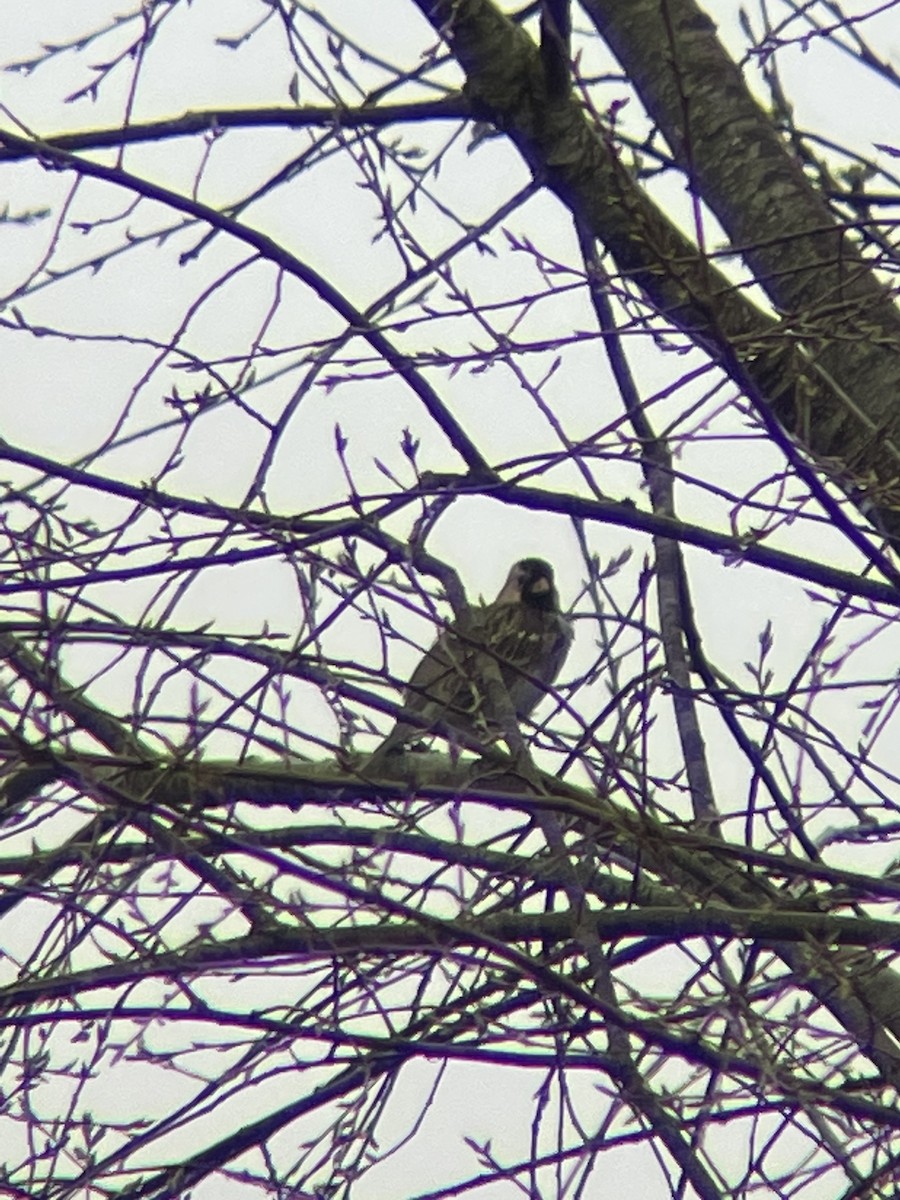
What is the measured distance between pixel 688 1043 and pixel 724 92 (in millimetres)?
2110

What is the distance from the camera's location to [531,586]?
920 cm

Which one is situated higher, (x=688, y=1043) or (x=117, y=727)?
(x=117, y=727)

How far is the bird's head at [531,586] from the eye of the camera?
912 centimetres

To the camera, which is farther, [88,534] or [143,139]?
[143,139]

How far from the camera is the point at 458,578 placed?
4141mm

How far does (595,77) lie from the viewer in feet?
17.9

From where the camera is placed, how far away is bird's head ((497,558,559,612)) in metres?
9.12

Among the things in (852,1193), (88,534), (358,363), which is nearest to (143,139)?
(88,534)

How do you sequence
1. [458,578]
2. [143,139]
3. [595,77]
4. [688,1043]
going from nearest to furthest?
1. [688,1043]
2. [458,578]
3. [143,139]
4. [595,77]

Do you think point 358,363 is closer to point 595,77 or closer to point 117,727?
point 117,727

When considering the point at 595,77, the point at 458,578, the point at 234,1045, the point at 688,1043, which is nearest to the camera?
the point at 688,1043

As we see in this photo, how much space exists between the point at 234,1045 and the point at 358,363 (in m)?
1.29

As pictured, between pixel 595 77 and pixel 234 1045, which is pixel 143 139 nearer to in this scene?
pixel 595 77

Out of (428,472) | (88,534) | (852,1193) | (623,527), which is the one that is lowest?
(852,1193)
